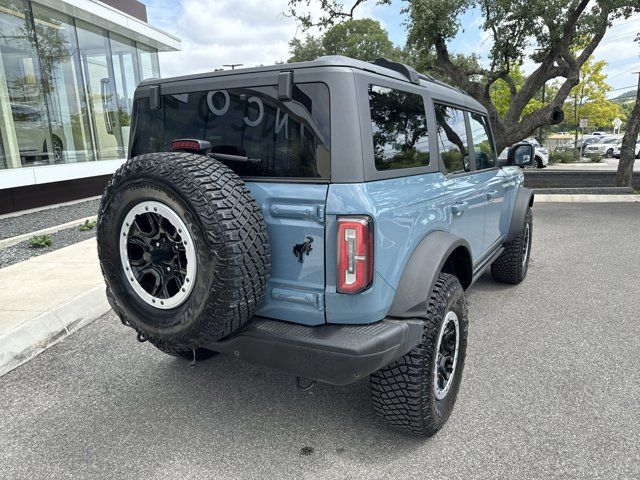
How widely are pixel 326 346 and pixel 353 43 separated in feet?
136

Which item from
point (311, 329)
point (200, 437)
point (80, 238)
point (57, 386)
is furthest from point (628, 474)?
point (80, 238)

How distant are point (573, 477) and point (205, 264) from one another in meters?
1.99

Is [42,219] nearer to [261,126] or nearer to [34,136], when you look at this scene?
[34,136]

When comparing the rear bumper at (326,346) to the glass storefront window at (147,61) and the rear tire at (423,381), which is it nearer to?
the rear tire at (423,381)

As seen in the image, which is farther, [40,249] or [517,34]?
[517,34]

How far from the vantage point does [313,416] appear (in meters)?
2.68

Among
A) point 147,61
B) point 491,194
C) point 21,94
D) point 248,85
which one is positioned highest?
point 147,61

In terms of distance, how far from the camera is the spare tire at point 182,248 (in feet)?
6.40

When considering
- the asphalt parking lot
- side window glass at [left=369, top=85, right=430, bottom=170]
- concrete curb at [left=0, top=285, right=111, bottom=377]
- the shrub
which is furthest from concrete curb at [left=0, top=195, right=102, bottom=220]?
side window glass at [left=369, top=85, right=430, bottom=170]

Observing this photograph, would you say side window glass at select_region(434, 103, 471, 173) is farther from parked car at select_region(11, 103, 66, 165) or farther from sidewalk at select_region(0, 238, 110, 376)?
parked car at select_region(11, 103, 66, 165)

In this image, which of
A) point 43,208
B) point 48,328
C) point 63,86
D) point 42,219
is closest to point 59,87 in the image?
point 63,86

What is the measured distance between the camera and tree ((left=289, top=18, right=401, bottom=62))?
3912 cm

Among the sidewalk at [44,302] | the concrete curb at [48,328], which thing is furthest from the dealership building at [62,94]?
the concrete curb at [48,328]

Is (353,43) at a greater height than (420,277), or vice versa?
(353,43)
